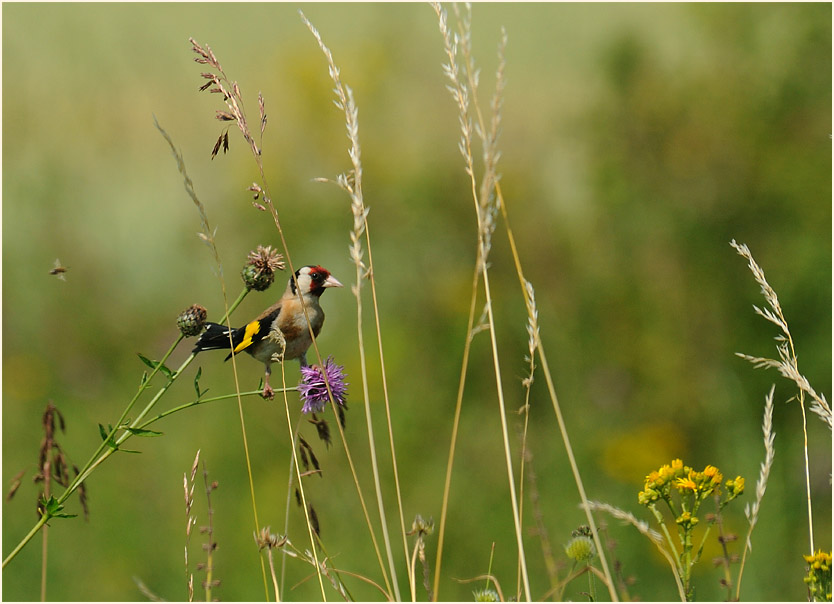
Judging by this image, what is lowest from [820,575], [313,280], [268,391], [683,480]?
[820,575]

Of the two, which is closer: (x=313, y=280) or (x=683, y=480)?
(x=683, y=480)

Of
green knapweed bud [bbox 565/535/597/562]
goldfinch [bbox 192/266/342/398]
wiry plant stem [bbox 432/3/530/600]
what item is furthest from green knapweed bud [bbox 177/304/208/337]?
green knapweed bud [bbox 565/535/597/562]

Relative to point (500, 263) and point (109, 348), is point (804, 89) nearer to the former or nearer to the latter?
point (500, 263)

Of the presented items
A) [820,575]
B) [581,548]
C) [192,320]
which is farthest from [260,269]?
[820,575]

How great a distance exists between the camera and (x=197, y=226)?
5484mm

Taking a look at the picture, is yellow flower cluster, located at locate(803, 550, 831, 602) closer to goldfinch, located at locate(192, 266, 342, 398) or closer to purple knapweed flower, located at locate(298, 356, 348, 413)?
purple knapweed flower, located at locate(298, 356, 348, 413)

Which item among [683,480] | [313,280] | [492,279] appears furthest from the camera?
[492,279]

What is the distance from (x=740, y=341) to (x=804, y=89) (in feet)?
5.50

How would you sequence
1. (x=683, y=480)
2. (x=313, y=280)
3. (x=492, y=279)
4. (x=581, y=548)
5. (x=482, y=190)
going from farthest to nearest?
(x=492, y=279)
(x=313, y=280)
(x=581, y=548)
(x=683, y=480)
(x=482, y=190)

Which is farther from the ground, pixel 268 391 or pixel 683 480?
pixel 268 391

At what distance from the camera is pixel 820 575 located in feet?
5.62

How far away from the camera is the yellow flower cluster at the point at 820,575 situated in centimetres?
168

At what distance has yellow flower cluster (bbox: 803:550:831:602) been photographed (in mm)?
1678

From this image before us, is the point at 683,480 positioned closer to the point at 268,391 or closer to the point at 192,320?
the point at 268,391
